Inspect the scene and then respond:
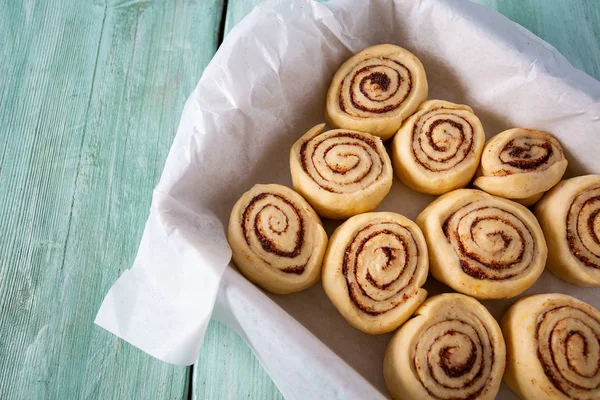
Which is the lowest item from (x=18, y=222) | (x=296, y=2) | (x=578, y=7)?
(x=18, y=222)

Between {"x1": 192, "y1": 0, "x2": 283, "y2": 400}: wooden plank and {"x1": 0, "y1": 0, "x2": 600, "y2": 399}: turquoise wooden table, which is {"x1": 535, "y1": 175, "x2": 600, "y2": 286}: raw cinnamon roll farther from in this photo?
{"x1": 192, "y1": 0, "x2": 283, "y2": 400}: wooden plank

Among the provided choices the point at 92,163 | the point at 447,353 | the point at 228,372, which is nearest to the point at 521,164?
the point at 447,353

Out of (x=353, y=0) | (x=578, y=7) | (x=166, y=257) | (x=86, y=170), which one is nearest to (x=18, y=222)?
(x=86, y=170)

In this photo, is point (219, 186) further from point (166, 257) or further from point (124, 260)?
point (124, 260)

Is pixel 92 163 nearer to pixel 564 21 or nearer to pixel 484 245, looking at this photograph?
pixel 484 245

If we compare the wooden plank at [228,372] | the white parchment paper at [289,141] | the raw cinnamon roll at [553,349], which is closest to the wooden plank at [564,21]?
the white parchment paper at [289,141]

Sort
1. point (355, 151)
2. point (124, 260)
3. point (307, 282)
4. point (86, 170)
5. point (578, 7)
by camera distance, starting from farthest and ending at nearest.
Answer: point (578, 7)
point (86, 170)
point (124, 260)
point (355, 151)
point (307, 282)

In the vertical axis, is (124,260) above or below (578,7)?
below
